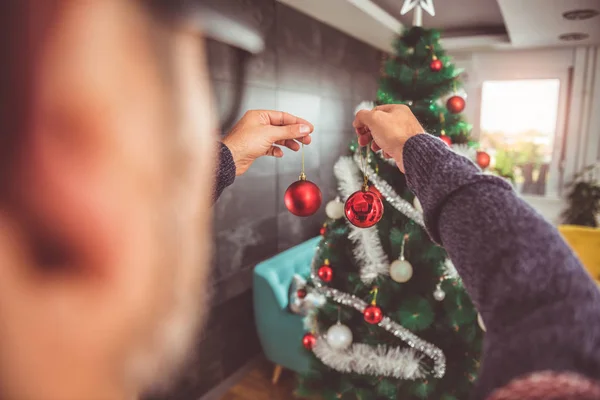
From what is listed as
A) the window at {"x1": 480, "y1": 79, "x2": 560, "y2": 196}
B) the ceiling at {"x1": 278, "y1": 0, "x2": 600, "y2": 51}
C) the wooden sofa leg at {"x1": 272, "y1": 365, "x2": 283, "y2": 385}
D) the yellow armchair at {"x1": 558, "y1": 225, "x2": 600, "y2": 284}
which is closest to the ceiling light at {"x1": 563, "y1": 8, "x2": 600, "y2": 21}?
the ceiling at {"x1": 278, "y1": 0, "x2": 600, "y2": 51}

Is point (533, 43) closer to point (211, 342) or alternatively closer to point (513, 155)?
point (513, 155)

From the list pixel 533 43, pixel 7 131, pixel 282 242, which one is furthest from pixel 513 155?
pixel 7 131

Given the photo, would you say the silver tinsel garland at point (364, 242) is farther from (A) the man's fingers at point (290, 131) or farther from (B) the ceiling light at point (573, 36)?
(B) the ceiling light at point (573, 36)

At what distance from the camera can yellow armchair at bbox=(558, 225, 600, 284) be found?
2508mm

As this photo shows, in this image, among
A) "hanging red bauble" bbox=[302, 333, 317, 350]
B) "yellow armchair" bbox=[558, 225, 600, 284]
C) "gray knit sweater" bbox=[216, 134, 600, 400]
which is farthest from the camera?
"yellow armchair" bbox=[558, 225, 600, 284]

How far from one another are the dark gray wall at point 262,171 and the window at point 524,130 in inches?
71.4

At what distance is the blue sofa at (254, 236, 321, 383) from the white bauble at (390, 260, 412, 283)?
897 mm

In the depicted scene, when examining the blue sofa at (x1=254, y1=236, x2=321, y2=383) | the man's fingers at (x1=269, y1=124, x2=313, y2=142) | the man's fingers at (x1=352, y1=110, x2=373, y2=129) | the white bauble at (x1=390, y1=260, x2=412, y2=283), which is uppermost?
the man's fingers at (x1=352, y1=110, x2=373, y2=129)

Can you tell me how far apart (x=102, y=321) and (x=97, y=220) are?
0.47 ft

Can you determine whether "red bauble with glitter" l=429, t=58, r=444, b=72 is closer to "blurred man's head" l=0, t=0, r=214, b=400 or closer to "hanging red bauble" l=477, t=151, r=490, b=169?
"hanging red bauble" l=477, t=151, r=490, b=169

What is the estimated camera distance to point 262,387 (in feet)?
7.06

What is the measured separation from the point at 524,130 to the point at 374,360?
134 inches

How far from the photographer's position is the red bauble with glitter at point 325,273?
1290mm

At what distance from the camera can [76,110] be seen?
1.37 feet
